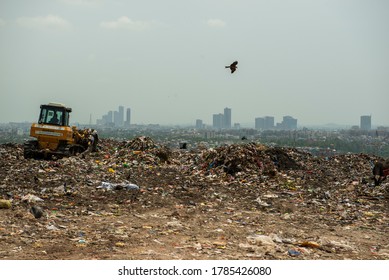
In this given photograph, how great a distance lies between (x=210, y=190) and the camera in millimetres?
9445

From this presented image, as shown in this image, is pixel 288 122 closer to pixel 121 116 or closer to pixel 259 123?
pixel 259 123

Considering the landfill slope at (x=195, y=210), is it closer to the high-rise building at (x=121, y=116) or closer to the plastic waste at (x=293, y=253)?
the plastic waste at (x=293, y=253)

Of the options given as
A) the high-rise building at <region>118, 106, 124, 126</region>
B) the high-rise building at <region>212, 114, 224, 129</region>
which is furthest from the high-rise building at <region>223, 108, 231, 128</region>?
the high-rise building at <region>118, 106, 124, 126</region>

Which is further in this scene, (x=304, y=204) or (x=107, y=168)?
(x=107, y=168)

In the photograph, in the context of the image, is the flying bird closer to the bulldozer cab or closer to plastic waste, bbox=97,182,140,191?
plastic waste, bbox=97,182,140,191

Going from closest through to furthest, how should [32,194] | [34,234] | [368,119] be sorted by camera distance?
1. [34,234]
2. [32,194]
3. [368,119]

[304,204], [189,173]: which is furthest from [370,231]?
[189,173]

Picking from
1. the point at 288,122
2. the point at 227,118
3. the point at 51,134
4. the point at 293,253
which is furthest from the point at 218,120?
the point at 293,253

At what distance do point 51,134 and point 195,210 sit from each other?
798 cm

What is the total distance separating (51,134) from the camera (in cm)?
1341

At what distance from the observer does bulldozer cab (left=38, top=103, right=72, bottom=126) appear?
1347cm

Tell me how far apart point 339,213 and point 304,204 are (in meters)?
0.90

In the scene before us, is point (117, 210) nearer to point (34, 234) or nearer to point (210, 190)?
point (34, 234)

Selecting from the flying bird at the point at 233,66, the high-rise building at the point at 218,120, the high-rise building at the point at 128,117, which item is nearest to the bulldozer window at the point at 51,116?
the flying bird at the point at 233,66
